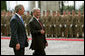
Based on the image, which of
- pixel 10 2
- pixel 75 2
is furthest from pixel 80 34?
pixel 10 2

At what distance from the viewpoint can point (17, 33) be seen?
4.86 meters

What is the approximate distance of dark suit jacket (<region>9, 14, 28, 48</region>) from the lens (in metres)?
4.77

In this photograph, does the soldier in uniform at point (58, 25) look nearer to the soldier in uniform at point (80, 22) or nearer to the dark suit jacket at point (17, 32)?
the soldier in uniform at point (80, 22)

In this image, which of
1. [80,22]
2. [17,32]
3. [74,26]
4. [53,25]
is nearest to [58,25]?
[53,25]

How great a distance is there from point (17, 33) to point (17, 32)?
24 mm

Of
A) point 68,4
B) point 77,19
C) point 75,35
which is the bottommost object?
point 75,35

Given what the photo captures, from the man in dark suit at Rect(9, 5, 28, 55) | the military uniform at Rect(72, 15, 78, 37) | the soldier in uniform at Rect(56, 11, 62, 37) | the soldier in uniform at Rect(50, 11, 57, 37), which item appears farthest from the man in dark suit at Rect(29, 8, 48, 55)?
the soldier in uniform at Rect(50, 11, 57, 37)

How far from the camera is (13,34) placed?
476 cm

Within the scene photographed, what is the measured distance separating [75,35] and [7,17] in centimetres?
456

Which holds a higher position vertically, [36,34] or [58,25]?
[58,25]

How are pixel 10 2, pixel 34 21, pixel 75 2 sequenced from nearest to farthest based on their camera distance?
1. pixel 34 21
2. pixel 75 2
3. pixel 10 2

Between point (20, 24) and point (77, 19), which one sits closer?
point (20, 24)

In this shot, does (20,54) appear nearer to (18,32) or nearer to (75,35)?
(18,32)

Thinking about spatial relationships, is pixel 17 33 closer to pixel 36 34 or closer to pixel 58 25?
pixel 36 34
